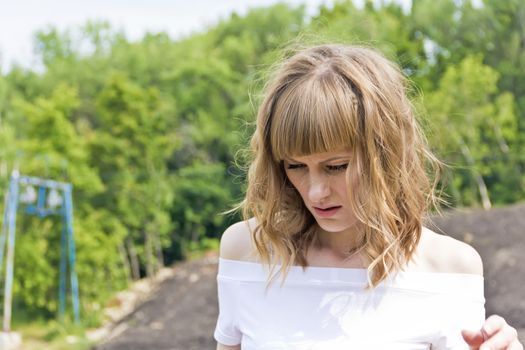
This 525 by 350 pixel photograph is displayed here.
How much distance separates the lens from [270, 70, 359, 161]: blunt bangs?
1191 millimetres

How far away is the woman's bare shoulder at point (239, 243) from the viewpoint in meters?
1.37

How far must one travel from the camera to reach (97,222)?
13.6m

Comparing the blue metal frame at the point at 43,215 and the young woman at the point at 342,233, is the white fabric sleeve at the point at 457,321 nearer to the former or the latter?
the young woman at the point at 342,233

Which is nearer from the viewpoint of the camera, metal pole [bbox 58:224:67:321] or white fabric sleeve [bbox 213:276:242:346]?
white fabric sleeve [bbox 213:276:242:346]

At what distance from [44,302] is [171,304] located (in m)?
2.13

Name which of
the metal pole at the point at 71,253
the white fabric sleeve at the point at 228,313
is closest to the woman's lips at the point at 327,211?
the white fabric sleeve at the point at 228,313

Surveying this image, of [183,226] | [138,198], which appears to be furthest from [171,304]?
[183,226]

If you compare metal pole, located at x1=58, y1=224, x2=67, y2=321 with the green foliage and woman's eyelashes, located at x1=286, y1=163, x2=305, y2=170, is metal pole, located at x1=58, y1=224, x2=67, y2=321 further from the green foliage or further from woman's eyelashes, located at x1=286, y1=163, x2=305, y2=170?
woman's eyelashes, located at x1=286, y1=163, x2=305, y2=170

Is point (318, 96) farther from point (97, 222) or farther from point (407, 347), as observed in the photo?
point (97, 222)

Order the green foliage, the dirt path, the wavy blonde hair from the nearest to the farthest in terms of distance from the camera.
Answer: the wavy blonde hair, the dirt path, the green foliage

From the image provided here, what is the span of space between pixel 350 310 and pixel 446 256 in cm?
18

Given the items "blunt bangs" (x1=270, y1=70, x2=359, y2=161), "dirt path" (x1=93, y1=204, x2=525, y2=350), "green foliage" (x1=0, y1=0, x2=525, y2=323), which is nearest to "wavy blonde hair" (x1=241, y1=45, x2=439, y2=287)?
"blunt bangs" (x1=270, y1=70, x2=359, y2=161)

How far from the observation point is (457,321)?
4.09 ft

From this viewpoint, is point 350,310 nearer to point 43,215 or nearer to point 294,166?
point 294,166
